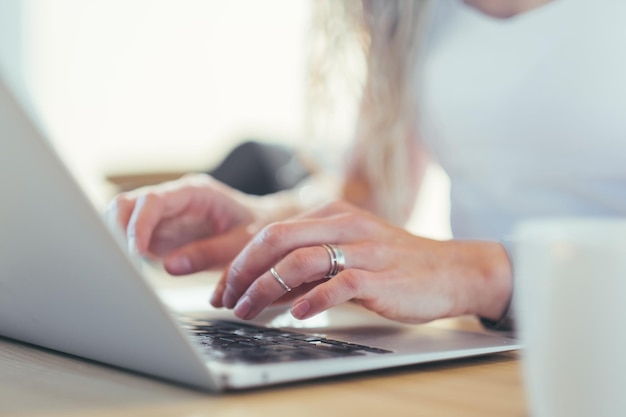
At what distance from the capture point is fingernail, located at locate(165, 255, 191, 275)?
0.87m

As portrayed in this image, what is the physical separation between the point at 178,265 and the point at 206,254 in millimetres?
44

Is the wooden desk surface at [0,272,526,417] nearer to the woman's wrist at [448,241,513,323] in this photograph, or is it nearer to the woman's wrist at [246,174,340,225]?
the woman's wrist at [448,241,513,323]

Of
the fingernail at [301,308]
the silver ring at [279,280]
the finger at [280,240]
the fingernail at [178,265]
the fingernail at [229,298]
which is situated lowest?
the fingernail at [178,265]

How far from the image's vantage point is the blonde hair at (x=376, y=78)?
1.26 metres

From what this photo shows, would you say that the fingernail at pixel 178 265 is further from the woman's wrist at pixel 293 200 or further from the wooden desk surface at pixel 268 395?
the wooden desk surface at pixel 268 395

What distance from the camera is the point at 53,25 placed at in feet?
10.8

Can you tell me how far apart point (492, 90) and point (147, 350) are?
76 centimetres

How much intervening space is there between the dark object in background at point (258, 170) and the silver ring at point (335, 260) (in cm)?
93

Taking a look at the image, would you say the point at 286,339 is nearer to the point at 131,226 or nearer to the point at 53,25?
the point at 131,226

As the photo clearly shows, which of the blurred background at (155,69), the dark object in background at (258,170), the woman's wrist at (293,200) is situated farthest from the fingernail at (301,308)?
the blurred background at (155,69)

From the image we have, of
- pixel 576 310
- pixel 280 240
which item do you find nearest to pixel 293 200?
pixel 280 240

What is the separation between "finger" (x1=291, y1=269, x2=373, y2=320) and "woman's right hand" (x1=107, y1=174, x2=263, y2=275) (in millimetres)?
277

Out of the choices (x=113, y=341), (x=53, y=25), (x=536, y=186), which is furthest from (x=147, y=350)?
(x=53, y=25)

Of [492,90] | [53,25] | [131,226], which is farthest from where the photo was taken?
[53,25]
